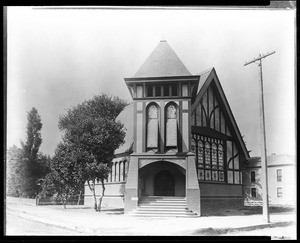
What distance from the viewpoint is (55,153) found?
19141 mm

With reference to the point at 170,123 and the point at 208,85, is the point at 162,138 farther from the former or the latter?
the point at 208,85

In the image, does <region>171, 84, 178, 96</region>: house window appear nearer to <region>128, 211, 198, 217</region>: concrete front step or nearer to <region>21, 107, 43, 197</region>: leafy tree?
<region>128, 211, 198, 217</region>: concrete front step

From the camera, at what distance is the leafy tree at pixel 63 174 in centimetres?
1922

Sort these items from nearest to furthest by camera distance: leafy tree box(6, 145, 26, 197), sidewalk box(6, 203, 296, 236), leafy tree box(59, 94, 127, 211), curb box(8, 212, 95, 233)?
sidewalk box(6, 203, 296, 236) < curb box(8, 212, 95, 233) < leafy tree box(6, 145, 26, 197) < leafy tree box(59, 94, 127, 211)

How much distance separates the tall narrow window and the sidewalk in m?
4.26

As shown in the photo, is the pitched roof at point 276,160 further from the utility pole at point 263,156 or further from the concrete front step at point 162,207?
the concrete front step at point 162,207

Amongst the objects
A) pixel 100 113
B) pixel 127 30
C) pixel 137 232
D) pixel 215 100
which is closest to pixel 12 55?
pixel 127 30

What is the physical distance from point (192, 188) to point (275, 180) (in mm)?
5310

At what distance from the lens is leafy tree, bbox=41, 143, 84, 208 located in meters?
19.2

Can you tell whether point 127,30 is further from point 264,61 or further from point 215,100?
point 215,100

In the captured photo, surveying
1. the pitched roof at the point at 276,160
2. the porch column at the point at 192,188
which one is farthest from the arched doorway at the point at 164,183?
the pitched roof at the point at 276,160

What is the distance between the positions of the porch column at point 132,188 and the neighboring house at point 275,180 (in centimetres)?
732

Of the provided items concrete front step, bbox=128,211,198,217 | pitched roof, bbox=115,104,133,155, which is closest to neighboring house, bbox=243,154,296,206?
concrete front step, bbox=128,211,198,217

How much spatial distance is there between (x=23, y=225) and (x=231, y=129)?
51.1 ft
